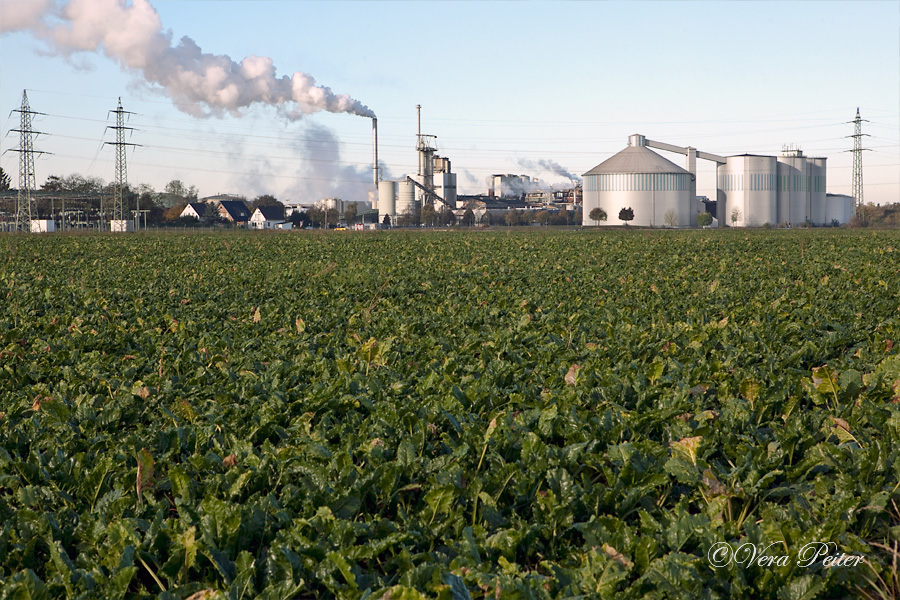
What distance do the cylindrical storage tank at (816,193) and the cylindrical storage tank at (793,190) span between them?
4.82 feet

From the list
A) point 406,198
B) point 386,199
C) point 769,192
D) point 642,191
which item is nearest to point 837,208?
point 769,192

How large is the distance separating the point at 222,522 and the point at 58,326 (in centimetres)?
702

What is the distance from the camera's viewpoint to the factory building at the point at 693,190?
107m

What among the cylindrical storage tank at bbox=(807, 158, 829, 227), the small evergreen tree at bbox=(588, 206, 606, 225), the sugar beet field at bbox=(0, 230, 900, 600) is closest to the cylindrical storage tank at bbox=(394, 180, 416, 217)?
the small evergreen tree at bbox=(588, 206, 606, 225)

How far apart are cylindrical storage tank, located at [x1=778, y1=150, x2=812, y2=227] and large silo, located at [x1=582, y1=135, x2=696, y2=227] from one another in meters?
14.3

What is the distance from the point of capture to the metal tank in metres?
123

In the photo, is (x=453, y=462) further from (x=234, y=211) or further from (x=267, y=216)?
(x=234, y=211)

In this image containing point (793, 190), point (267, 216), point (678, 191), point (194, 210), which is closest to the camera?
point (678, 191)

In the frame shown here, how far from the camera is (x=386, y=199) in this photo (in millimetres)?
125625

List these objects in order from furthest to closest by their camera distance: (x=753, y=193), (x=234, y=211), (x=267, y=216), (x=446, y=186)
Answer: (x=234, y=211) → (x=446, y=186) → (x=267, y=216) → (x=753, y=193)

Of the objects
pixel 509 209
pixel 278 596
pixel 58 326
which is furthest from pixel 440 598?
pixel 509 209

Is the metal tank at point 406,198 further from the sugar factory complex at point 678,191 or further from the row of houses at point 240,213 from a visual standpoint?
the row of houses at point 240,213

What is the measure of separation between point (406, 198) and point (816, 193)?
6321cm

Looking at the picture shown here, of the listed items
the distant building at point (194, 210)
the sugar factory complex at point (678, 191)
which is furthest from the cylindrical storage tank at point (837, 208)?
the distant building at point (194, 210)
